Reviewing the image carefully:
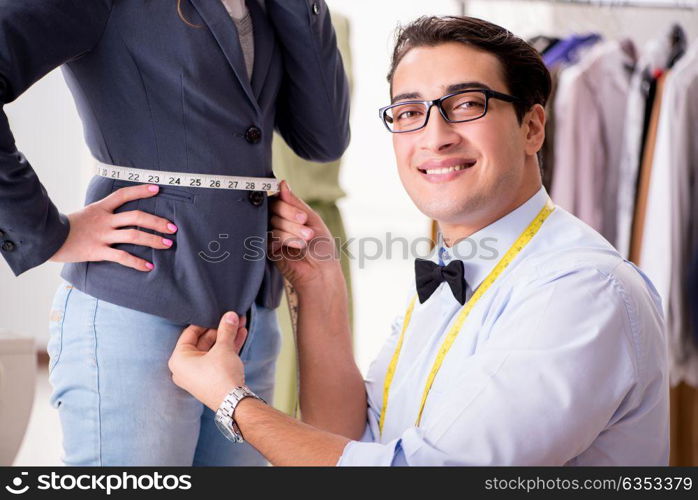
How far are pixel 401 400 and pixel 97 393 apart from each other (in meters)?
0.60

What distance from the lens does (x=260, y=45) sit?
1657 millimetres

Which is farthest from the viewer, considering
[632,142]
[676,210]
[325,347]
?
[632,142]

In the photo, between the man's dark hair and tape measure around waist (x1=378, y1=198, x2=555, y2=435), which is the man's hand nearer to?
tape measure around waist (x1=378, y1=198, x2=555, y2=435)

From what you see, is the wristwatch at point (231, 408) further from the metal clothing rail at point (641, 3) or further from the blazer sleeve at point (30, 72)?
the metal clothing rail at point (641, 3)

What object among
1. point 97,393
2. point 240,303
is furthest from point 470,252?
point 97,393

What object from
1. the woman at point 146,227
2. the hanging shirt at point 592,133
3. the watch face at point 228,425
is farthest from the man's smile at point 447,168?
the hanging shirt at point 592,133

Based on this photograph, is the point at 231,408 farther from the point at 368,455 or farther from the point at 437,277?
the point at 437,277

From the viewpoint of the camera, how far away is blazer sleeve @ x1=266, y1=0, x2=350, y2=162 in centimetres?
166

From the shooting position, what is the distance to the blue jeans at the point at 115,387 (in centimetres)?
153

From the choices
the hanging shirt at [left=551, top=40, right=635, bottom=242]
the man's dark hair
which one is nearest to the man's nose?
the man's dark hair

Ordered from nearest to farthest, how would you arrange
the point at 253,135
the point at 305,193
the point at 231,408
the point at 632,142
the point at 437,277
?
the point at 231,408 < the point at 253,135 < the point at 437,277 < the point at 305,193 < the point at 632,142

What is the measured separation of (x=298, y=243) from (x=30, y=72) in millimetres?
610

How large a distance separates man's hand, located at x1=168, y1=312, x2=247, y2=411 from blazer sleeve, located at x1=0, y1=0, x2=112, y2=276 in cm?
30

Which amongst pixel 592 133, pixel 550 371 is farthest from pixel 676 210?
pixel 550 371
